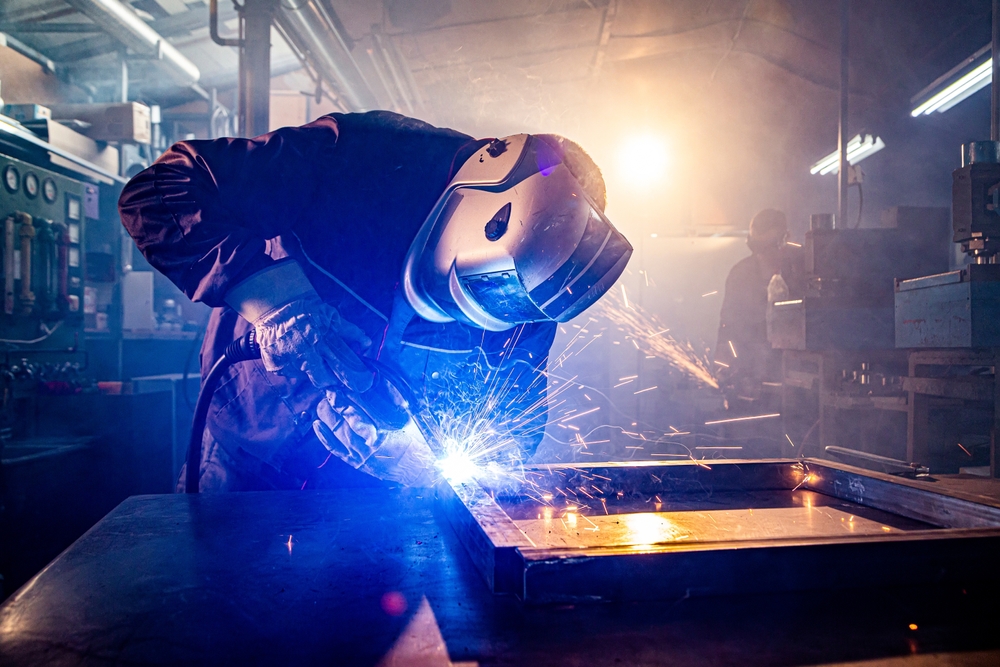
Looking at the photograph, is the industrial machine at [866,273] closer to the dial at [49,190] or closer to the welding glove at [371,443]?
the welding glove at [371,443]

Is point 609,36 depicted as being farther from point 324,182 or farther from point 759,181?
point 324,182

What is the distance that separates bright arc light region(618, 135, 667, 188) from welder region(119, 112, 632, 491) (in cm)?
551

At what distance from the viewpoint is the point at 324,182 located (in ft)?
5.00

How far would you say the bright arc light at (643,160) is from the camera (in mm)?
6613

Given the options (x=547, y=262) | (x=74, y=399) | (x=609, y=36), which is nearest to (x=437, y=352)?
(x=547, y=262)

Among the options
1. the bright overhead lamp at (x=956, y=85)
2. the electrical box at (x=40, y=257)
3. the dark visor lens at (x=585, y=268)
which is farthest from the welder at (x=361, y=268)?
the bright overhead lamp at (x=956, y=85)

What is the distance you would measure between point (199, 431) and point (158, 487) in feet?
8.77

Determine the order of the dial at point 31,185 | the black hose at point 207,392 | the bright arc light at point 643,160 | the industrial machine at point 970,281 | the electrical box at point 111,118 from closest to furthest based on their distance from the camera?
the black hose at point 207,392
the industrial machine at point 970,281
the dial at point 31,185
the electrical box at point 111,118
the bright arc light at point 643,160

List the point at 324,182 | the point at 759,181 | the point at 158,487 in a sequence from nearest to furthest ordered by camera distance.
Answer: the point at 324,182 → the point at 158,487 → the point at 759,181

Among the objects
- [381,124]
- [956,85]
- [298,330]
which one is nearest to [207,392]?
[298,330]

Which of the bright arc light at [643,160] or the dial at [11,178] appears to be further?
the bright arc light at [643,160]

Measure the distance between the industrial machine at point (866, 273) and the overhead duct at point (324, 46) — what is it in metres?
2.57

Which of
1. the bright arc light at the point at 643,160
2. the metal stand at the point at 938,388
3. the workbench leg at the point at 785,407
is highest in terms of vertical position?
the bright arc light at the point at 643,160

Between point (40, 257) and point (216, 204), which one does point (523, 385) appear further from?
point (40, 257)
